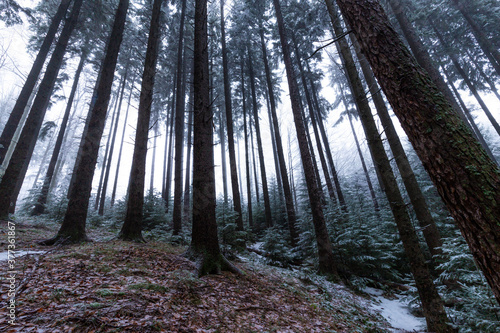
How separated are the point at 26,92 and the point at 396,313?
54.4ft

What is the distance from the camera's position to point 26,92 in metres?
9.30

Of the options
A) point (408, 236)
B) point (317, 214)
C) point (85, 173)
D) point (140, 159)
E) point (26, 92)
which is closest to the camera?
point (408, 236)

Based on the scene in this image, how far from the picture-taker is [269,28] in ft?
50.4

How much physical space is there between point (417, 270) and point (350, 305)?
73.6 inches

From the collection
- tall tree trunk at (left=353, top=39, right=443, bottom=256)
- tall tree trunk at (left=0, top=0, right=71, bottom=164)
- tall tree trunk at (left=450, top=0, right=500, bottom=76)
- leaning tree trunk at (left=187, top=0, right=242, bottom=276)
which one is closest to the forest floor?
leaning tree trunk at (left=187, top=0, right=242, bottom=276)

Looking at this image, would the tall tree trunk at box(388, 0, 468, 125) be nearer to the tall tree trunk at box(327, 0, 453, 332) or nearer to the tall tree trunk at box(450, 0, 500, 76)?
the tall tree trunk at box(327, 0, 453, 332)

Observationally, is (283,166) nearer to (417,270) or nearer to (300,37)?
(417,270)

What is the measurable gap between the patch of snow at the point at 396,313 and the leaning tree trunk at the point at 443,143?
3.94m

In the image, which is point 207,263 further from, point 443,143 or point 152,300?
point 443,143

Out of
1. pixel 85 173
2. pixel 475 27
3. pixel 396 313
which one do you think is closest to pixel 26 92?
pixel 85 173

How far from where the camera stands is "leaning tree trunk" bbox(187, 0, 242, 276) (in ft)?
15.7

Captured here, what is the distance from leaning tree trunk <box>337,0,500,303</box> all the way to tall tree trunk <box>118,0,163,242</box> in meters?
7.06

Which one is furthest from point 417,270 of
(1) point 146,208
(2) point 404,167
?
(1) point 146,208

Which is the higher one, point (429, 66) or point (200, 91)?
point (429, 66)
